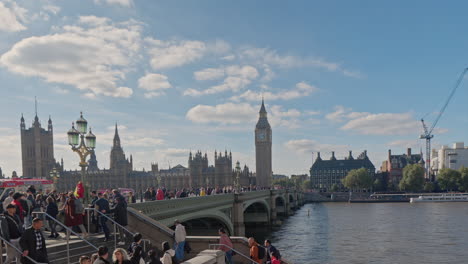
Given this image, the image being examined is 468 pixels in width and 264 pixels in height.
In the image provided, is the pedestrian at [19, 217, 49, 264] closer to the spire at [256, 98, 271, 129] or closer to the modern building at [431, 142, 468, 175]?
the spire at [256, 98, 271, 129]

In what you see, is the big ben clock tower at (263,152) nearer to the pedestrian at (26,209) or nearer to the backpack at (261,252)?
the backpack at (261,252)

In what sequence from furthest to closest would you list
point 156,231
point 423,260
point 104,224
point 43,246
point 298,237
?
point 298,237 < point 423,260 < point 156,231 < point 104,224 < point 43,246

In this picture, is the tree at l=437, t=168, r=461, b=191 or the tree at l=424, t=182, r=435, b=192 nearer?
the tree at l=437, t=168, r=461, b=191

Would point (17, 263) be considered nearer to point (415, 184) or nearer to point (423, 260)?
point (423, 260)

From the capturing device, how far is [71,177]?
163 metres

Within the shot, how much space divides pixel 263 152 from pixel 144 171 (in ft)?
166

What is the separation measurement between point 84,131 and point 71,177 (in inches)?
6145

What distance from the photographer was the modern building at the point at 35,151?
6348 inches

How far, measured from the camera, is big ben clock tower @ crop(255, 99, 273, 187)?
15700 cm

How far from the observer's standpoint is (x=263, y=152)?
164 metres

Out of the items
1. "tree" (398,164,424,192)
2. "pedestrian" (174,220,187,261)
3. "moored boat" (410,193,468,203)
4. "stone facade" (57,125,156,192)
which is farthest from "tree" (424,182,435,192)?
"pedestrian" (174,220,187,261)


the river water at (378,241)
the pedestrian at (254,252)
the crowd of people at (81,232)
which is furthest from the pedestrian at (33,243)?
the river water at (378,241)

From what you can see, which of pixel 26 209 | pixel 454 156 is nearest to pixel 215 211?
pixel 26 209

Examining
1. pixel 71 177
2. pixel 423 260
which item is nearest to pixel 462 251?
pixel 423 260
